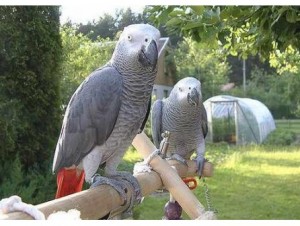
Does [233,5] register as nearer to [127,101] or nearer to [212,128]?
[127,101]

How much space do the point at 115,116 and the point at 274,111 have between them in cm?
471

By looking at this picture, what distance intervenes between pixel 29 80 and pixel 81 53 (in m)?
0.84

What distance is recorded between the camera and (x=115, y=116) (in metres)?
0.75

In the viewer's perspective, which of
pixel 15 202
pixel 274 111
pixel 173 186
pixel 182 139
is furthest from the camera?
pixel 274 111

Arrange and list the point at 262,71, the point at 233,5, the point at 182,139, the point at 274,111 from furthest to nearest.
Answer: the point at 274,111 → the point at 262,71 → the point at 182,139 → the point at 233,5

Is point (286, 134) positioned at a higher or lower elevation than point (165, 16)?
lower

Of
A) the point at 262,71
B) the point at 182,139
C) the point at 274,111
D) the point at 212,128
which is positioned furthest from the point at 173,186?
the point at 274,111

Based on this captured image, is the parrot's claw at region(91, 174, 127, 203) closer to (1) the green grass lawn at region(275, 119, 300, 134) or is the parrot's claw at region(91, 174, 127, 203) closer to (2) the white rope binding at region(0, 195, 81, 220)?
(2) the white rope binding at region(0, 195, 81, 220)

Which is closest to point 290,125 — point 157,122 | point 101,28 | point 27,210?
point 101,28

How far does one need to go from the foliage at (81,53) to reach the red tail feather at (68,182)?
1782mm

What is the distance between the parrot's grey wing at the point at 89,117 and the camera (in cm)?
73

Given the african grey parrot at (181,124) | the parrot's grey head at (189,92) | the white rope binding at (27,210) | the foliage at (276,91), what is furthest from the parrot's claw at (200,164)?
the foliage at (276,91)

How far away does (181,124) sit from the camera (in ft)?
3.88

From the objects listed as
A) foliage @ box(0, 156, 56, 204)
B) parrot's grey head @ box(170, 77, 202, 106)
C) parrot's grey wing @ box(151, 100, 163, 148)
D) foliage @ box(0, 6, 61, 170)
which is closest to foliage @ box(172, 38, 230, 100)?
foliage @ box(0, 6, 61, 170)
